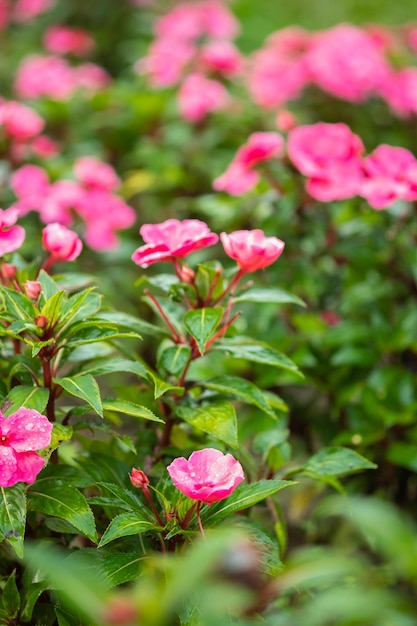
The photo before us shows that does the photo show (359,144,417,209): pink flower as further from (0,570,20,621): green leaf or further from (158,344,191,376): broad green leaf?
(0,570,20,621): green leaf

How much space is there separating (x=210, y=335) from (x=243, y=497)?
0.30 metres

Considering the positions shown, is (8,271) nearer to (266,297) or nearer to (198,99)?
(266,297)

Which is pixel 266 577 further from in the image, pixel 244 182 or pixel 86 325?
pixel 244 182

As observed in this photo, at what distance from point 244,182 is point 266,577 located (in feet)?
4.19

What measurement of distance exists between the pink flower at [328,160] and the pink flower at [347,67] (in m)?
1.05

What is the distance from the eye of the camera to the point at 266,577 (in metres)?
1.38

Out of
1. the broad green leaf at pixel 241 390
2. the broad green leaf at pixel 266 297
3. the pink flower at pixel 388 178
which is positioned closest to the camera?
the broad green leaf at pixel 241 390

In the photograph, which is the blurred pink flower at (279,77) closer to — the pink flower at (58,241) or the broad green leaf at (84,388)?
the pink flower at (58,241)

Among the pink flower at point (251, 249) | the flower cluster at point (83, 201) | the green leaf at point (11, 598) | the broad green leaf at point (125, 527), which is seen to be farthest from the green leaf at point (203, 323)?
the flower cluster at point (83, 201)

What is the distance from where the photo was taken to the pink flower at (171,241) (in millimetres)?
1479

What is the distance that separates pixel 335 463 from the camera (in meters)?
1.63

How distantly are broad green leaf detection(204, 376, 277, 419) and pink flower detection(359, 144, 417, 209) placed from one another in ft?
2.30

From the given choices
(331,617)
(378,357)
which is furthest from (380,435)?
(331,617)

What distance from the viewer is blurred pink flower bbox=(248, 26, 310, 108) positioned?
10.9 feet
